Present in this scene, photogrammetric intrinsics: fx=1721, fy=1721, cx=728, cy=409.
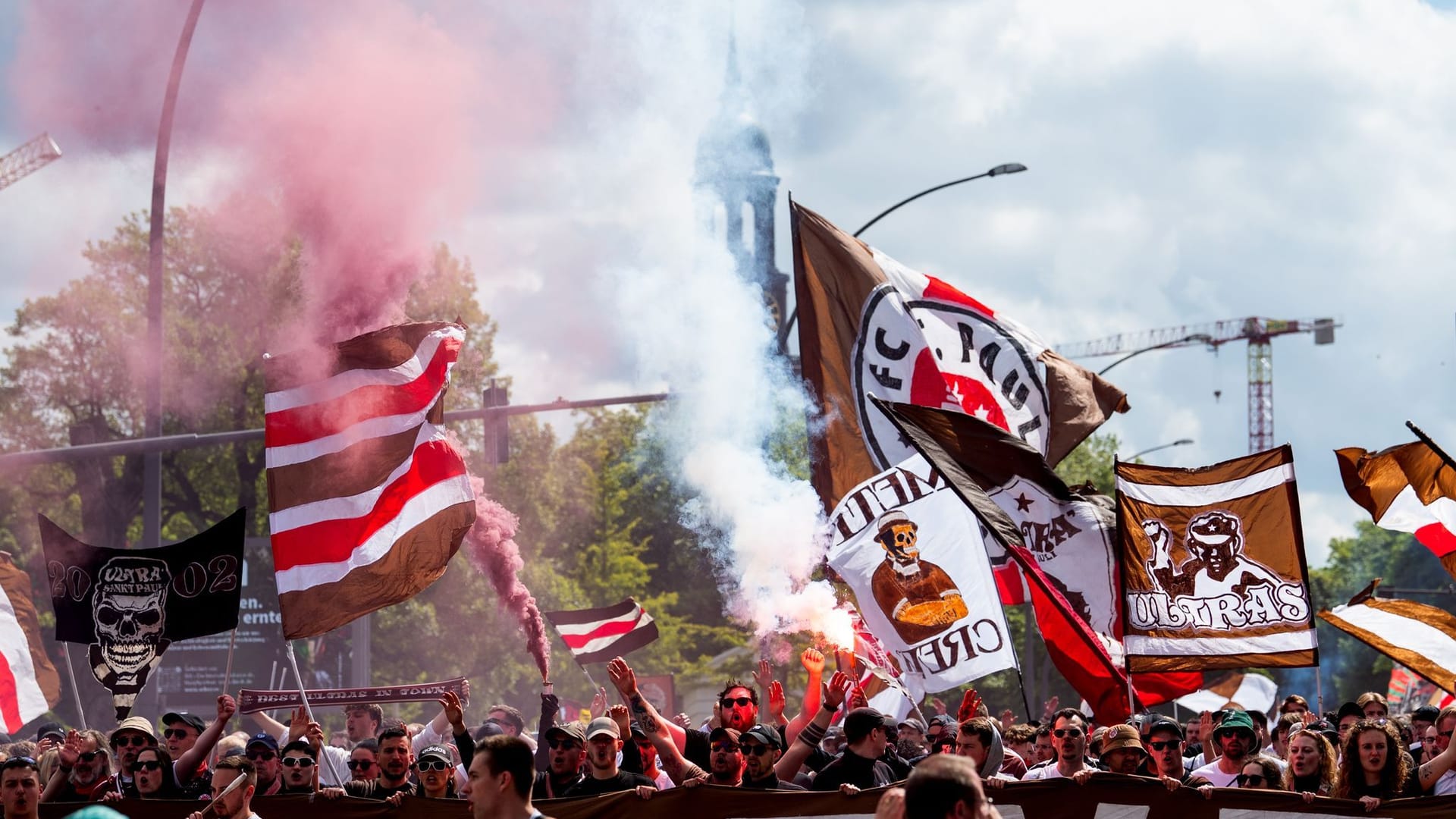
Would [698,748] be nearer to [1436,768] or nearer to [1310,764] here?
[1310,764]

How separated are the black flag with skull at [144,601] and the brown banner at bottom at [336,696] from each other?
72cm

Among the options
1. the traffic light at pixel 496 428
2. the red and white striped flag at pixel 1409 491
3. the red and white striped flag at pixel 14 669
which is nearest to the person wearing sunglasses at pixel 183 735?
the red and white striped flag at pixel 14 669

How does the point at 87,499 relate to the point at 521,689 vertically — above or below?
above

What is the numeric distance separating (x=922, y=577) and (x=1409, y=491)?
144 inches

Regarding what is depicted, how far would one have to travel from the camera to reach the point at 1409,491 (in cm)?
1277

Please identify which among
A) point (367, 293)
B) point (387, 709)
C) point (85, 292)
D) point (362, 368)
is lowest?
point (387, 709)

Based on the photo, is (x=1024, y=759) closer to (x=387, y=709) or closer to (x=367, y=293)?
(x=367, y=293)

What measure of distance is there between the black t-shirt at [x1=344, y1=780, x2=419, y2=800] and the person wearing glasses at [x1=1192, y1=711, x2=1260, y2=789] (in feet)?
14.9

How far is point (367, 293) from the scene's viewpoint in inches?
806

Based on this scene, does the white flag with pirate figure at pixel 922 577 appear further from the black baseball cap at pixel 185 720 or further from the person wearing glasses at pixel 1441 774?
the black baseball cap at pixel 185 720

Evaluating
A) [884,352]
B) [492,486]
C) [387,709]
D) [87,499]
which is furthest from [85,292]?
[884,352]

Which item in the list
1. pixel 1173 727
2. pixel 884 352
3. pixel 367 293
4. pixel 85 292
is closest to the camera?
pixel 1173 727

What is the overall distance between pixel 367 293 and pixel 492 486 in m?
29.6

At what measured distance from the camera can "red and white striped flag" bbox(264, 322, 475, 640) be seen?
1166 centimetres
